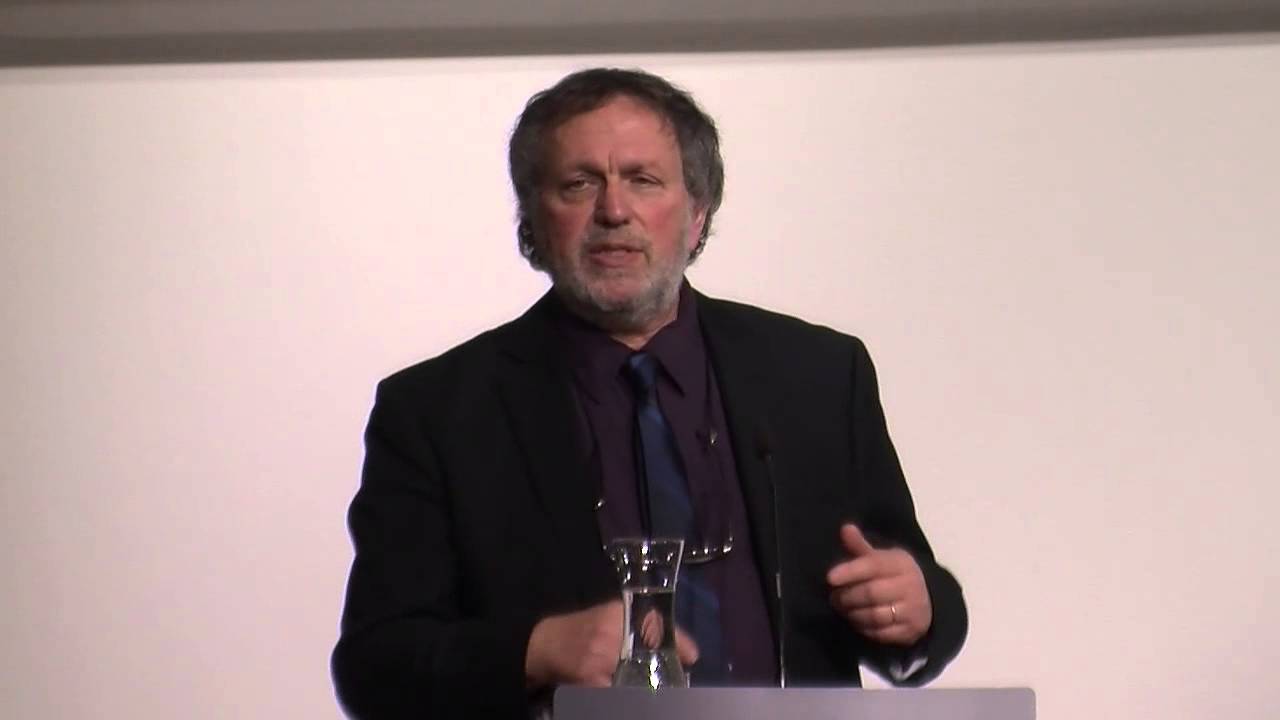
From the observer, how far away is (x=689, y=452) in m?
1.91

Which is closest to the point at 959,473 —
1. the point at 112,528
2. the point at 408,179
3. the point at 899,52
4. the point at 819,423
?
the point at 819,423

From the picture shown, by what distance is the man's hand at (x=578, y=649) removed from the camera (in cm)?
146

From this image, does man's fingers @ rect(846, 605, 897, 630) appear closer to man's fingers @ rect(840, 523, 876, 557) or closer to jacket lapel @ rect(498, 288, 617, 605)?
man's fingers @ rect(840, 523, 876, 557)

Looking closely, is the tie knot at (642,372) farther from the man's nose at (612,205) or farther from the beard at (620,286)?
the man's nose at (612,205)

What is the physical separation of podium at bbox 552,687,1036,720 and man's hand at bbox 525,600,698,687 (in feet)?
0.90

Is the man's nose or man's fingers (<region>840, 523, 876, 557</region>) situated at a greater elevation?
the man's nose

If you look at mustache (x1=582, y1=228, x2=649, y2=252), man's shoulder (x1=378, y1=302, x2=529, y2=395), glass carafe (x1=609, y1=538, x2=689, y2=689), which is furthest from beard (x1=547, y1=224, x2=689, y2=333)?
glass carafe (x1=609, y1=538, x2=689, y2=689)

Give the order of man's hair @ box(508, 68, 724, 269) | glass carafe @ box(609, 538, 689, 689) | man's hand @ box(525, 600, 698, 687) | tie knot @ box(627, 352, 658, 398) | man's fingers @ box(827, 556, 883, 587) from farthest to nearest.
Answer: man's hair @ box(508, 68, 724, 269) → tie knot @ box(627, 352, 658, 398) → man's fingers @ box(827, 556, 883, 587) → man's hand @ box(525, 600, 698, 687) → glass carafe @ box(609, 538, 689, 689)

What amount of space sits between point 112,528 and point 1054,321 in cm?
131

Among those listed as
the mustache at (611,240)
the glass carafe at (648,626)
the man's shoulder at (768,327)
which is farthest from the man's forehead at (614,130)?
the glass carafe at (648,626)

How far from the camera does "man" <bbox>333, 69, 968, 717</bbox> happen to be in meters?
1.85

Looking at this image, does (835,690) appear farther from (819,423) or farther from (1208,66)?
(1208,66)

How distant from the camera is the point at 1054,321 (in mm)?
2100

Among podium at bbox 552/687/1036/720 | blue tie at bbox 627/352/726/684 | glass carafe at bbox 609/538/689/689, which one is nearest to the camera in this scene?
podium at bbox 552/687/1036/720
